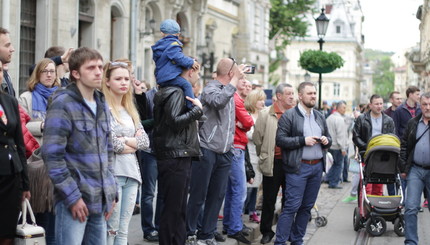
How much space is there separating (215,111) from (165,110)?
1.22 m

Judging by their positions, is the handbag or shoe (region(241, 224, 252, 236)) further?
shoe (region(241, 224, 252, 236))

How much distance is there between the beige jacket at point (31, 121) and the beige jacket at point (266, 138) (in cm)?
349

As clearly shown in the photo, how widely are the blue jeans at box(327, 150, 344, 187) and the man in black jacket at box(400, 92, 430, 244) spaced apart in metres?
8.22

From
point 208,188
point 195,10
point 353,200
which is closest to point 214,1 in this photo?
point 195,10

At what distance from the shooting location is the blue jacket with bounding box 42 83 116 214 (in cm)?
545

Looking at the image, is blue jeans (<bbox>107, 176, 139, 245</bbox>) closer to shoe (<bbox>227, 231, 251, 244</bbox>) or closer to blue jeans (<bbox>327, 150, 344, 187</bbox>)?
shoe (<bbox>227, 231, 251, 244</bbox>)

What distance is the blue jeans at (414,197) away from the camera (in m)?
9.47

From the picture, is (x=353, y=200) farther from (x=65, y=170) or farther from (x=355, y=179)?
(x=65, y=170)

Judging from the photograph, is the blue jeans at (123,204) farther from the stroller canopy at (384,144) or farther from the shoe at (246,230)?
the stroller canopy at (384,144)

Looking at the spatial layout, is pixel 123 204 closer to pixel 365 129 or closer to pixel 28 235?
pixel 28 235

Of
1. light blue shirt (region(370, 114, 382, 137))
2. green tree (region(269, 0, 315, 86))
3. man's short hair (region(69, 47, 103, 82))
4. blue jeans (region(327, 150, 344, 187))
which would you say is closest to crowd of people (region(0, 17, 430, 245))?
man's short hair (region(69, 47, 103, 82))

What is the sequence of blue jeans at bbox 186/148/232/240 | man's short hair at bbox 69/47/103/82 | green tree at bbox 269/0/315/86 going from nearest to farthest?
man's short hair at bbox 69/47/103/82 < blue jeans at bbox 186/148/232/240 < green tree at bbox 269/0/315/86

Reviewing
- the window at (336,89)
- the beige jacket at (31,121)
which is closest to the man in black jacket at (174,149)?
the beige jacket at (31,121)

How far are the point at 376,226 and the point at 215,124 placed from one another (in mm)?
3916
